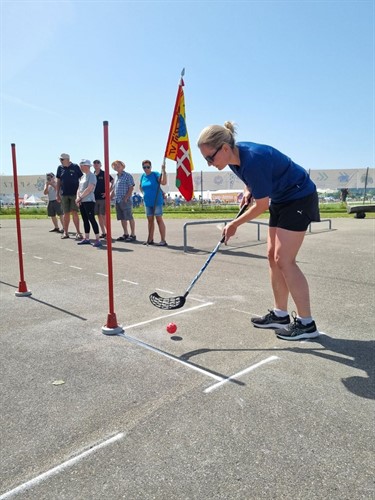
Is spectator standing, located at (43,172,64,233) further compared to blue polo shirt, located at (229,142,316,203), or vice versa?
spectator standing, located at (43,172,64,233)

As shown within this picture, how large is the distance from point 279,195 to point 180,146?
21.1 ft

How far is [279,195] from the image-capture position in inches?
143

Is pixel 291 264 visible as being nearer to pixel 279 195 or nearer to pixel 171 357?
pixel 279 195

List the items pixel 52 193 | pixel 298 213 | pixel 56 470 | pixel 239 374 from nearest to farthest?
pixel 56 470, pixel 239 374, pixel 298 213, pixel 52 193

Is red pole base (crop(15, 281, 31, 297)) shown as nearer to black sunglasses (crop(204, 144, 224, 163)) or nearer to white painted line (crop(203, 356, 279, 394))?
black sunglasses (crop(204, 144, 224, 163))

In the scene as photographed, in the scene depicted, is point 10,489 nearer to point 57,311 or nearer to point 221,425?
point 221,425

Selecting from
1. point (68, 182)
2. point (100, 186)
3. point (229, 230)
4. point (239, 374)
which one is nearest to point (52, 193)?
point (68, 182)

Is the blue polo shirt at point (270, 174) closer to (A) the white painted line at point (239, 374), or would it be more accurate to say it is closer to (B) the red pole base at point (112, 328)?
(A) the white painted line at point (239, 374)

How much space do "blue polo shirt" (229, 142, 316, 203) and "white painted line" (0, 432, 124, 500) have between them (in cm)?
215

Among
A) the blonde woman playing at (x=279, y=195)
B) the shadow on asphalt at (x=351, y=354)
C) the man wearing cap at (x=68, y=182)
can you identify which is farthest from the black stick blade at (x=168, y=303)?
the man wearing cap at (x=68, y=182)

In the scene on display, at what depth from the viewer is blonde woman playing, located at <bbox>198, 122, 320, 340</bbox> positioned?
132 inches

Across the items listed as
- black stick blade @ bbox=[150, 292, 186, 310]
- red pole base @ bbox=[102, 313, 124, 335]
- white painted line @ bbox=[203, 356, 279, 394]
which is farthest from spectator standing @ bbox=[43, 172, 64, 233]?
white painted line @ bbox=[203, 356, 279, 394]

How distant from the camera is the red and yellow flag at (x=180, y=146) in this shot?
31.6ft

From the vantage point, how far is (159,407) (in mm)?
2514
